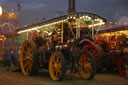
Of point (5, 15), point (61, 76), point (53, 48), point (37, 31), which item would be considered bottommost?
point (61, 76)

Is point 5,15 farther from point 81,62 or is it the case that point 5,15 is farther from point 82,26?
point 81,62

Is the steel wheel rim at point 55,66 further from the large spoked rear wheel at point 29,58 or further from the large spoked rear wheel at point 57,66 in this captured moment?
the large spoked rear wheel at point 29,58

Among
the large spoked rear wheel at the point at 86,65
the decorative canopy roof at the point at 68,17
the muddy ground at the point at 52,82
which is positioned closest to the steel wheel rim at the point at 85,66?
the large spoked rear wheel at the point at 86,65

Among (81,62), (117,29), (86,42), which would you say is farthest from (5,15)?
(81,62)

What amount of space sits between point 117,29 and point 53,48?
738 cm

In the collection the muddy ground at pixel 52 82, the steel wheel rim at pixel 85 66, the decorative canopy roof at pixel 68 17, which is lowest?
the muddy ground at pixel 52 82

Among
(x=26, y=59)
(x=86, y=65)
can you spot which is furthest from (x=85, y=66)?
(x=26, y=59)

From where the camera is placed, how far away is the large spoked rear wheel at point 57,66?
24.8 feet

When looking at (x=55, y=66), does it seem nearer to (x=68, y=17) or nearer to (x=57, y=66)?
(x=57, y=66)

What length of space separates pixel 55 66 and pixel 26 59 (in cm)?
239

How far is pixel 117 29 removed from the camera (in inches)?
598

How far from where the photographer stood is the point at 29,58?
972 centimetres

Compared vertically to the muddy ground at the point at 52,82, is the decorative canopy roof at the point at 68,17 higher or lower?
higher

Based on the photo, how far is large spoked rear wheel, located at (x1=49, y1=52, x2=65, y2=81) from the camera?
7549 millimetres
